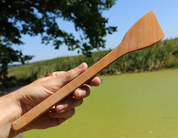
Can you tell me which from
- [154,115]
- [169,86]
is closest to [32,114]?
[154,115]

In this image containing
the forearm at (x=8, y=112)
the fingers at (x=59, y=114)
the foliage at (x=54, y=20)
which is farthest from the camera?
the foliage at (x=54, y=20)

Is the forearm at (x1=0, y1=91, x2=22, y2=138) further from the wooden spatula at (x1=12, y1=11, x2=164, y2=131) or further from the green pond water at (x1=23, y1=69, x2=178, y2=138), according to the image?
the green pond water at (x1=23, y1=69, x2=178, y2=138)

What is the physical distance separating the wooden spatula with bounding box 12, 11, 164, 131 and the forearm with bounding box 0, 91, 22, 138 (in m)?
0.16

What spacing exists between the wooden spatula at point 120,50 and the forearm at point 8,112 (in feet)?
0.52

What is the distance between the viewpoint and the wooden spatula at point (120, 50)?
0.44m

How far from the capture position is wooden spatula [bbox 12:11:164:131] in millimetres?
440

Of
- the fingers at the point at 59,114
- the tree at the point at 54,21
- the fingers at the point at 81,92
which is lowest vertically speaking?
the fingers at the point at 59,114

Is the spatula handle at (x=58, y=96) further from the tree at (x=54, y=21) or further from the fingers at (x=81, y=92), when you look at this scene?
the tree at (x=54, y=21)

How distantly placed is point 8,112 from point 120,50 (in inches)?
20.4

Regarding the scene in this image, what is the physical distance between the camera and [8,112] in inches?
23.8

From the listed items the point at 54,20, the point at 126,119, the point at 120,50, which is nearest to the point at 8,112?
the point at 120,50

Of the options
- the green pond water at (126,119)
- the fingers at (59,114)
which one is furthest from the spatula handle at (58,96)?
the green pond water at (126,119)

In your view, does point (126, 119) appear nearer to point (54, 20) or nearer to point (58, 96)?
point (58, 96)

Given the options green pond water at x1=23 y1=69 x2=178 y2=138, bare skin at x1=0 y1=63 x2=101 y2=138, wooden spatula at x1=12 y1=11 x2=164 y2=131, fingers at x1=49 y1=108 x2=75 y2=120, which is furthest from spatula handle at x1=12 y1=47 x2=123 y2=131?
green pond water at x1=23 y1=69 x2=178 y2=138
